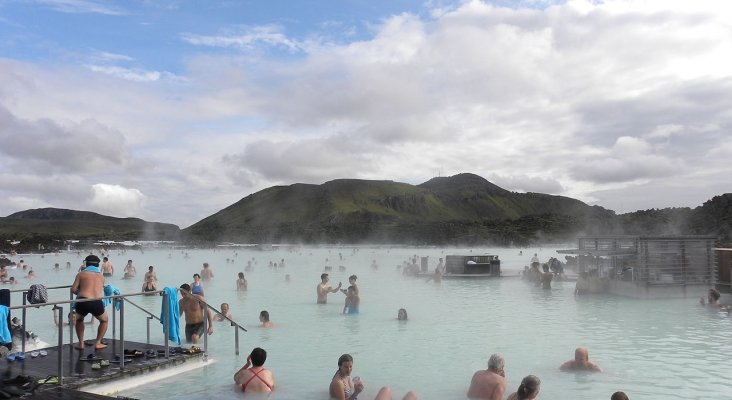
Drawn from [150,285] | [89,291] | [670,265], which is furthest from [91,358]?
[670,265]

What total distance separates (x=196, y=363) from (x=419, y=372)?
437 centimetres

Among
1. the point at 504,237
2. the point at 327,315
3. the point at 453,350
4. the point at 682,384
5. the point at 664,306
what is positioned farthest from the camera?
the point at 504,237

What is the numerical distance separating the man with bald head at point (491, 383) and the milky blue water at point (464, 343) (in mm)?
798

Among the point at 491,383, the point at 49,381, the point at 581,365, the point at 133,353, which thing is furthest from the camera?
the point at 581,365

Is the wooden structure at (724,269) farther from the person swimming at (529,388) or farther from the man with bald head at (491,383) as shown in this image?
the person swimming at (529,388)

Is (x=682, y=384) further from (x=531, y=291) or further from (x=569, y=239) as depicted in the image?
(x=569, y=239)

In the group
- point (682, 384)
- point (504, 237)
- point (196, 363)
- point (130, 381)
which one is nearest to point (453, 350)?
point (682, 384)

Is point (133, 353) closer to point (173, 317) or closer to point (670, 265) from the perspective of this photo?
point (173, 317)

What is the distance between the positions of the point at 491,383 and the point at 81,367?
647 cm

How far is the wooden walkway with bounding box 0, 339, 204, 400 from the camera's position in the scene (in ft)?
23.2

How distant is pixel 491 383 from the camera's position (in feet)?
27.5

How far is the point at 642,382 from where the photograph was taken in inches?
400

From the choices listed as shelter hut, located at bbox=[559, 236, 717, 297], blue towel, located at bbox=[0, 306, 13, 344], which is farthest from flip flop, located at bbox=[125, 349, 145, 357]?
shelter hut, located at bbox=[559, 236, 717, 297]

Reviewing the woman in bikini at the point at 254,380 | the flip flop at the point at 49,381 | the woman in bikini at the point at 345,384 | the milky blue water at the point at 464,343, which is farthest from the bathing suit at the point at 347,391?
the flip flop at the point at 49,381
